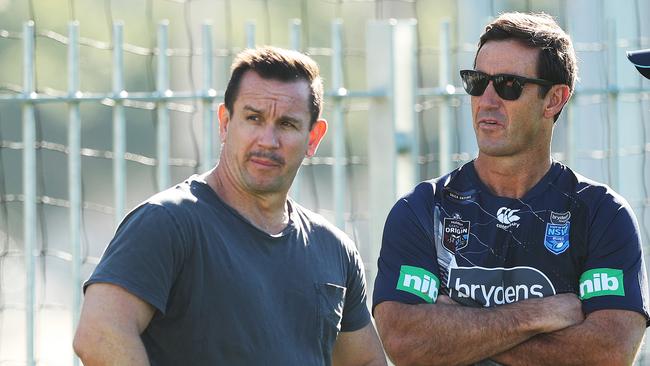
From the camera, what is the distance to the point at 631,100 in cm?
533

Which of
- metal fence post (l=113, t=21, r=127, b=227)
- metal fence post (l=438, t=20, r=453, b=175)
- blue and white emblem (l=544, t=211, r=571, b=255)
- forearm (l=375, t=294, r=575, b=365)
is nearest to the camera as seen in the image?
forearm (l=375, t=294, r=575, b=365)

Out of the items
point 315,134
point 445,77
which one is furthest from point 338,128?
point 315,134

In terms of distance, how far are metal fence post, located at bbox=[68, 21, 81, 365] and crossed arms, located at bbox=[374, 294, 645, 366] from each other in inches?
80.8

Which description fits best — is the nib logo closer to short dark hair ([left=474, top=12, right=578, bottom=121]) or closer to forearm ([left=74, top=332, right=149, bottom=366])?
short dark hair ([left=474, top=12, right=578, bottom=121])

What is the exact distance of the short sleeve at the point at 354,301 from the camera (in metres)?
3.85

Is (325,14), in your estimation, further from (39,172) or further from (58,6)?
(39,172)

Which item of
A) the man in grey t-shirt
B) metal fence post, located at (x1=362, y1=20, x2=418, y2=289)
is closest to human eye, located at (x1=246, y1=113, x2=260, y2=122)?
the man in grey t-shirt

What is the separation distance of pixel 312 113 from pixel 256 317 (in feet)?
2.45

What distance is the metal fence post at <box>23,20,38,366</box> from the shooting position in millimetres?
5102

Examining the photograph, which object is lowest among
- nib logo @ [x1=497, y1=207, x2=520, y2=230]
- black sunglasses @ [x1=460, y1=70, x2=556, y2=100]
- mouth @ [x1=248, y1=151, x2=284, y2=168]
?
nib logo @ [x1=497, y1=207, x2=520, y2=230]

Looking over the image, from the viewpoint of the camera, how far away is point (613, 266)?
144 inches

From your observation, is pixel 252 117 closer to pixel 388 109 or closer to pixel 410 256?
pixel 410 256

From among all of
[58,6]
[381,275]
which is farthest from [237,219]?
[58,6]

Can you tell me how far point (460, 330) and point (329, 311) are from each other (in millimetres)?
419
